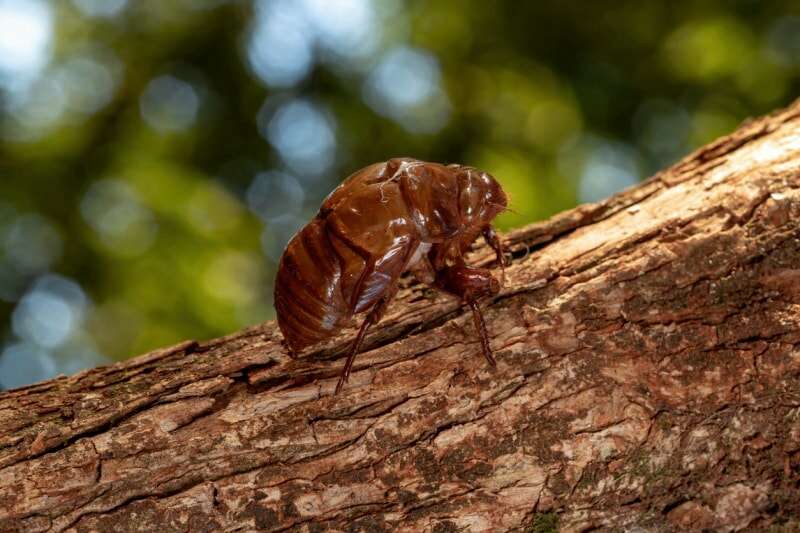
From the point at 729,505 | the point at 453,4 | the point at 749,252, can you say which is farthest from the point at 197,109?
the point at 729,505

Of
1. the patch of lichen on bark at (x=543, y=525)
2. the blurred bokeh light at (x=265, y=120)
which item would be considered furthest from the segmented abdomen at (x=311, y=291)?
the blurred bokeh light at (x=265, y=120)

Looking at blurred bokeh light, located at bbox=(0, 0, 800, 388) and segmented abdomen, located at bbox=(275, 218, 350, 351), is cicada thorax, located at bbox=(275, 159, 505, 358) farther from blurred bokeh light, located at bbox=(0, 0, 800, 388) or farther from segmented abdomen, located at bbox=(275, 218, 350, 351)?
blurred bokeh light, located at bbox=(0, 0, 800, 388)

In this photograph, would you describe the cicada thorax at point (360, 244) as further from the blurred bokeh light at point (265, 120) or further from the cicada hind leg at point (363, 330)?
the blurred bokeh light at point (265, 120)

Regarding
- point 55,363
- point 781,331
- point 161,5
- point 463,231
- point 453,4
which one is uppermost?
point 161,5

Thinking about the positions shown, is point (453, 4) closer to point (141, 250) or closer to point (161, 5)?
point (161, 5)

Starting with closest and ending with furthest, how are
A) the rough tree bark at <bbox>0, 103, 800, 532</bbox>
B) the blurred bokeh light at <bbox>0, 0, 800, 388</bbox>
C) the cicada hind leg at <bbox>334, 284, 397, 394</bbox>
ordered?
the rough tree bark at <bbox>0, 103, 800, 532</bbox>
the cicada hind leg at <bbox>334, 284, 397, 394</bbox>
the blurred bokeh light at <bbox>0, 0, 800, 388</bbox>

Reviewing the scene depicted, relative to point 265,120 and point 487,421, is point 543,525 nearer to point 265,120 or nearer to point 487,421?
point 487,421

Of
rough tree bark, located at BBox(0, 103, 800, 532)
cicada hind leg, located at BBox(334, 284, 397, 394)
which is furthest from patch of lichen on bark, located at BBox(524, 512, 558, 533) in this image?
cicada hind leg, located at BBox(334, 284, 397, 394)
